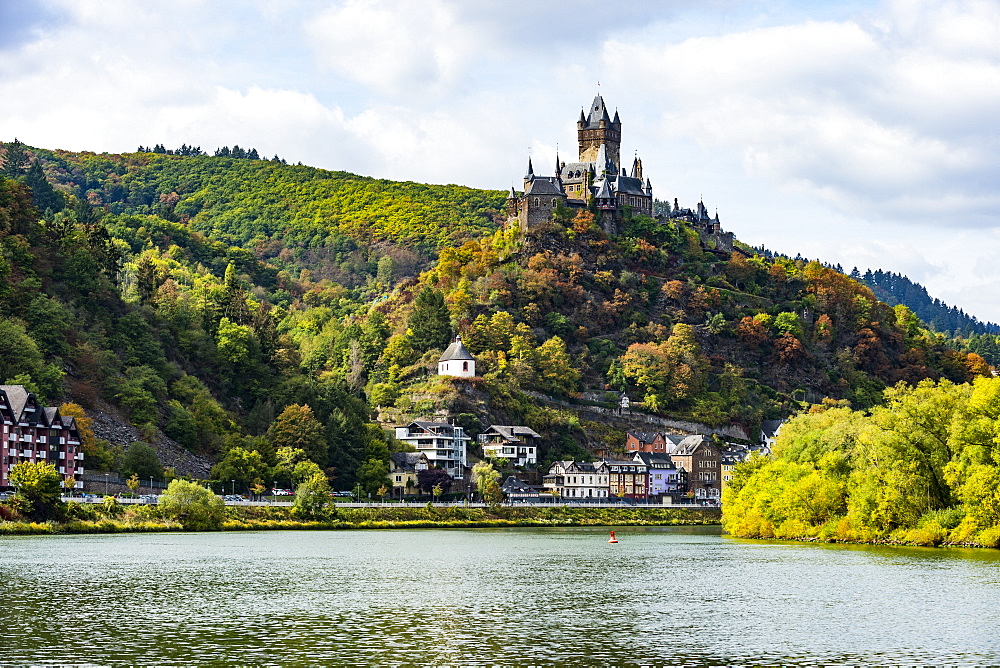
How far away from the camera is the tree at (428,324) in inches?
7466

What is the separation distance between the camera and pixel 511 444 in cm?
16600

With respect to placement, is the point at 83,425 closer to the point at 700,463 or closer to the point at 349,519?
the point at 349,519

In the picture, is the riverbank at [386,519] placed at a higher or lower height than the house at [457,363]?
lower

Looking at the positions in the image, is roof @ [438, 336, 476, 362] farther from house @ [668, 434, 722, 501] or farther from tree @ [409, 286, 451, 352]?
house @ [668, 434, 722, 501]

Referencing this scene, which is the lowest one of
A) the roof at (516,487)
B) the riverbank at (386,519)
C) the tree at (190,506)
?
the riverbank at (386,519)

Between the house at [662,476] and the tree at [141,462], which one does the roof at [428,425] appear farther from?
→ the tree at [141,462]

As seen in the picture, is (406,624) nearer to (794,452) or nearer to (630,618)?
(630,618)

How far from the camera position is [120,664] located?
3738 centimetres

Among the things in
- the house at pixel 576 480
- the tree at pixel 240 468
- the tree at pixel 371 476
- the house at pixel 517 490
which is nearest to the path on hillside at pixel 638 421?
the house at pixel 576 480

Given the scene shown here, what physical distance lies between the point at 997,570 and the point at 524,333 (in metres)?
130

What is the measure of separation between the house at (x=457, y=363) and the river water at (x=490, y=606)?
93.3m

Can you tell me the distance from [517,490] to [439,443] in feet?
38.5

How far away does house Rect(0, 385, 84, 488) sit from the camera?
11106 cm

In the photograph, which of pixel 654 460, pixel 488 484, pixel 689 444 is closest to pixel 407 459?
pixel 488 484
